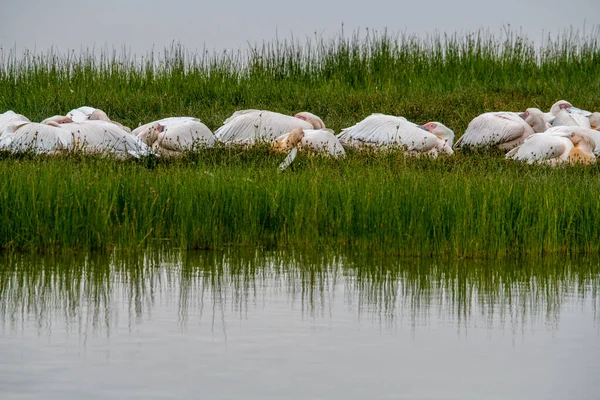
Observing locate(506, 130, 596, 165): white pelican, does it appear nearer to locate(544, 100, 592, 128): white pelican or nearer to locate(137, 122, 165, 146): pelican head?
locate(544, 100, 592, 128): white pelican

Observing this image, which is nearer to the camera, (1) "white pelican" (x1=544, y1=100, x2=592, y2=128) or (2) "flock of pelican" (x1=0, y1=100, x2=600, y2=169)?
(2) "flock of pelican" (x1=0, y1=100, x2=600, y2=169)

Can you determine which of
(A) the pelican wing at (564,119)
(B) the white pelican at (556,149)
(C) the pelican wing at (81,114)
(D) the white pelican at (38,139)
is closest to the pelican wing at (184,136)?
(D) the white pelican at (38,139)

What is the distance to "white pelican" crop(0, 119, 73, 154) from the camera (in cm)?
1337

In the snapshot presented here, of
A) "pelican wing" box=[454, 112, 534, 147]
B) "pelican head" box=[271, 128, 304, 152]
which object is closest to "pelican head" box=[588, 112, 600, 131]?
"pelican wing" box=[454, 112, 534, 147]

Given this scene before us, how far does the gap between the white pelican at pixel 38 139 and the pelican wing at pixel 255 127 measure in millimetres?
2336

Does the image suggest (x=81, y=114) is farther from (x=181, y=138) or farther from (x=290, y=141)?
(x=290, y=141)

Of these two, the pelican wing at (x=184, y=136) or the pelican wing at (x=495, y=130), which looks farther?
the pelican wing at (x=495, y=130)

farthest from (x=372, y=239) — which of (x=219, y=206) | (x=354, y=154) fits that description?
(x=354, y=154)

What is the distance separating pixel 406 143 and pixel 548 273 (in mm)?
6045

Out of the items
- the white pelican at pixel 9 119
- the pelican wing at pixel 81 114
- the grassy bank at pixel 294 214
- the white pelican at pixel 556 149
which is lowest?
the grassy bank at pixel 294 214

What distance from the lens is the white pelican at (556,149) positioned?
13.9m

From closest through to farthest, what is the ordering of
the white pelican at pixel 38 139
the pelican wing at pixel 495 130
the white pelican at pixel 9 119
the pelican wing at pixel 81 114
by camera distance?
the white pelican at pixel 38 139 < the white pelican at pixel 9 119 < the pelican wing at pixel 495 130 < the pelican wing at pixel 81 114

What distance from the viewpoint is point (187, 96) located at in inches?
791

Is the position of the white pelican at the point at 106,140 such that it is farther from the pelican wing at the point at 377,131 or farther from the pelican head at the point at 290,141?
the pelican wing at the point at 377,131
